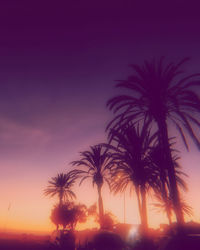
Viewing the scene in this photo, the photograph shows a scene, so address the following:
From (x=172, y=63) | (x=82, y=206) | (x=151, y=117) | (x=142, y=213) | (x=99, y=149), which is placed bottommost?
(x=142, y=213)

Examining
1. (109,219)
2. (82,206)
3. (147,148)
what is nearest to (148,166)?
(147,148)

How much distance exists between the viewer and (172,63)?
20.3 metres

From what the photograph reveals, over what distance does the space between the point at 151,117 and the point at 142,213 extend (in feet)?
36.8

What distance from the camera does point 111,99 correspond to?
875 inches

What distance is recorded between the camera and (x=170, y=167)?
17609 mm

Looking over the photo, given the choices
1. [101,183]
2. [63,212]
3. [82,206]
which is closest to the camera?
[101,183]

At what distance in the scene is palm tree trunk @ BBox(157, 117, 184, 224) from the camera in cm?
1677

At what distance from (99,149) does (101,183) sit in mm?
5176

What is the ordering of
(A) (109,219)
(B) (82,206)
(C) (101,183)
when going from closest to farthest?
1. (C) (101,183)
2. (B) (82,206)
3. (A) (109,219)

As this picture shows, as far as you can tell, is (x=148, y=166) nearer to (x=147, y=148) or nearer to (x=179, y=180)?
(x=147, y=148)

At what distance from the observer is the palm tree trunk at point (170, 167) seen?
16766 mm

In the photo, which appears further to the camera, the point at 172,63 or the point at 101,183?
the point at 101,183

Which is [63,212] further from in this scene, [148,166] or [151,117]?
[151,117]

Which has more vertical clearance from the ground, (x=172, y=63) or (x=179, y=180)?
(x=172, y=63)
